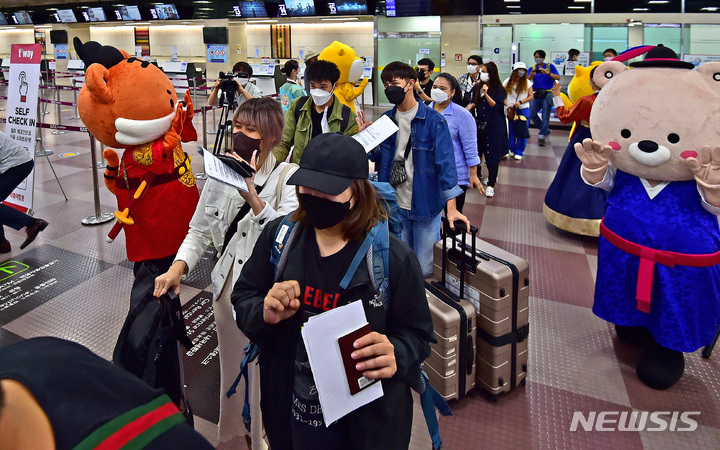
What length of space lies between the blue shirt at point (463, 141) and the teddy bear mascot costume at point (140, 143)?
2290 millimetres

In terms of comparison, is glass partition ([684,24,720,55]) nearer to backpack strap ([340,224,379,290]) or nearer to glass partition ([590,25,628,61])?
glass partition ([590,25,628,61])

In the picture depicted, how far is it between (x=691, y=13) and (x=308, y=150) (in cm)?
1499

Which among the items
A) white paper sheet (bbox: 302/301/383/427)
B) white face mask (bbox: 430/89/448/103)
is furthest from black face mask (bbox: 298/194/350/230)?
white face mask (bbox: 430/89/448/103)

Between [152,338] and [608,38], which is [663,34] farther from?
[152,338]

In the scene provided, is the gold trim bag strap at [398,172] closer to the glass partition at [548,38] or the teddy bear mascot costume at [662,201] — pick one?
the teddy bear mascot costume at [662,201]

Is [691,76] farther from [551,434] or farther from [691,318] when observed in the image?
[551,434]

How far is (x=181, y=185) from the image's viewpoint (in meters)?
2.97

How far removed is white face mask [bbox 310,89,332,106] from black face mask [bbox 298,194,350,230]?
2574 millimetres

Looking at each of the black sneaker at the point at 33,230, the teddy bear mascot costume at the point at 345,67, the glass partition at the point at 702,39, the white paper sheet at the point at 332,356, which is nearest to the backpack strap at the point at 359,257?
the white paper sheet at the point at 332,356

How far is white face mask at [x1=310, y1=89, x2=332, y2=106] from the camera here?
3.82 meters

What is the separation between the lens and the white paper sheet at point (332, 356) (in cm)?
121

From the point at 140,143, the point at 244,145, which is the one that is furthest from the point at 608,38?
the point at 244,145

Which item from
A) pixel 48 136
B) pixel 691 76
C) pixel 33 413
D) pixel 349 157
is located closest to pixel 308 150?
pixel 349 157

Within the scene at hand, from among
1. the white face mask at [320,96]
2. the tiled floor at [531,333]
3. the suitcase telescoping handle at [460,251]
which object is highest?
the white face mask at [320,96]
